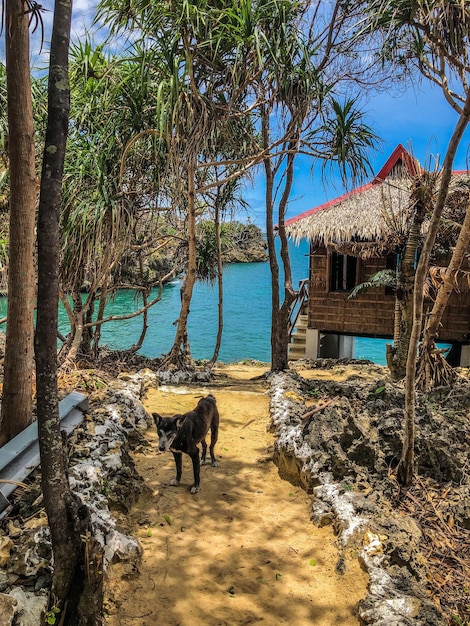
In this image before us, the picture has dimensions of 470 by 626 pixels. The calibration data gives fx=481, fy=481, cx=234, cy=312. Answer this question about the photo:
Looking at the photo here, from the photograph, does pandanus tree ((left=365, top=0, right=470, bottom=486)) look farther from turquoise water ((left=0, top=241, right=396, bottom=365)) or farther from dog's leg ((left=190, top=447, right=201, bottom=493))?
turquoise water ((left=0, top=241, right=396, bottom=365))

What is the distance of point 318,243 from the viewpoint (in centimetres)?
1148

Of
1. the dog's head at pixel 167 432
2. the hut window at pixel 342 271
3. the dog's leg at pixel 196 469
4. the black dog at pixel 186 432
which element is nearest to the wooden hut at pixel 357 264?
the hut window at pixel 342 271

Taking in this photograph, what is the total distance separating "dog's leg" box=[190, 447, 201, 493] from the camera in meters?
4.02

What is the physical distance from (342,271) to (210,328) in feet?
58.6

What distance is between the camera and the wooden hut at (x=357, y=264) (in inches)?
407

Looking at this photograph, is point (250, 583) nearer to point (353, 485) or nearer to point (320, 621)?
point (320, 621)

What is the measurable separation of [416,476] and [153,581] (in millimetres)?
2261

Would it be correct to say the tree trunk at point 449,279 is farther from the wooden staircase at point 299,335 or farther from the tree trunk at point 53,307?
the wooden staircase at point 299,335

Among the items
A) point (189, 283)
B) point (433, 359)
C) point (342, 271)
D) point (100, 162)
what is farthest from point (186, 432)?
point (342, 271)

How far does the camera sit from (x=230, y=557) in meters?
3.30

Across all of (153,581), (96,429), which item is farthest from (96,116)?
(153,581)

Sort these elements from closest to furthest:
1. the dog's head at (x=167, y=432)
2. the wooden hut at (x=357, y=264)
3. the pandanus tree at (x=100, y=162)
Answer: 1. the dog's head at (x=167, y=432)
2. the pandanus tree at (x=100, y=162)
3. the wooden hut at (x=357, y=264)

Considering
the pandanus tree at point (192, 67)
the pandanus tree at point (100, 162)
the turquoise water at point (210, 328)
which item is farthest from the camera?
the turquoise water at point (210, 328)

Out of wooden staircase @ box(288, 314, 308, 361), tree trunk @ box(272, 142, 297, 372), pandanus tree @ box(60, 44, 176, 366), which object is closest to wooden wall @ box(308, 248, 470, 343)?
wooden staircase @ box(288, 314, 308, 361)
